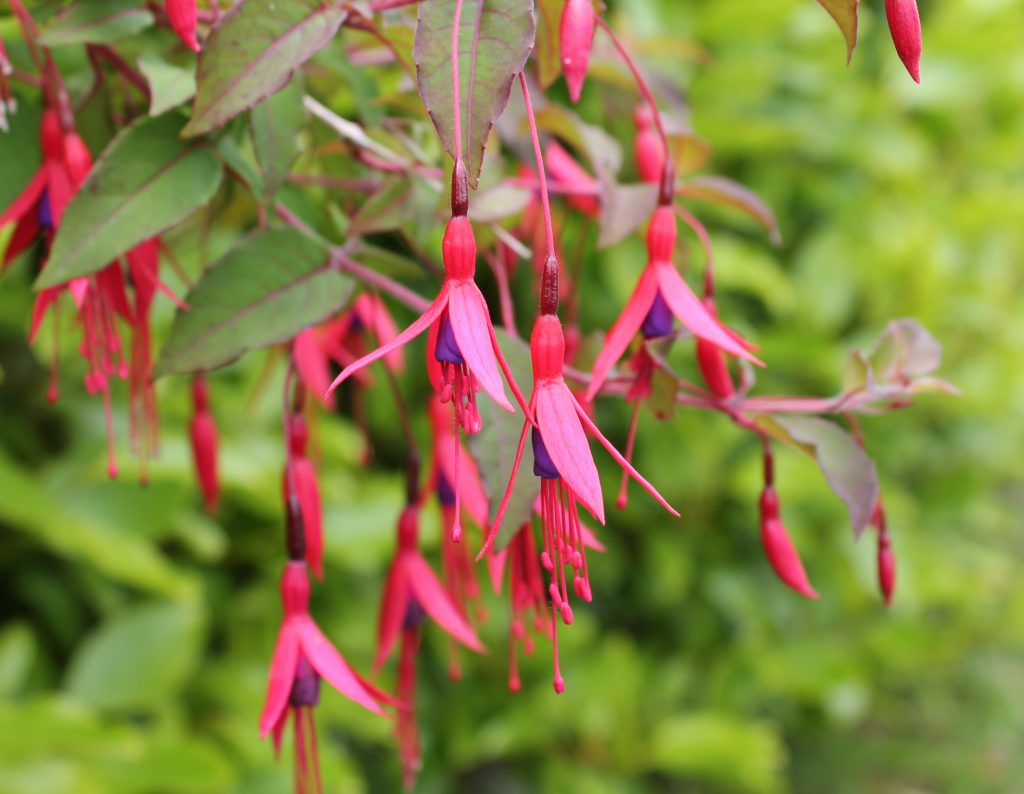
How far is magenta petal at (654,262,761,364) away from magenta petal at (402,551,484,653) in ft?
0.55

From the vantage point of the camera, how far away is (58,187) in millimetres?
421

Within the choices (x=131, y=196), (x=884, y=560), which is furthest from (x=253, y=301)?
Result: (x=884, y=560)

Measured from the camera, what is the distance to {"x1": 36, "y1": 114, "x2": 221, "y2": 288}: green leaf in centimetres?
38

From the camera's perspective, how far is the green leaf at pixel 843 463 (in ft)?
1.32

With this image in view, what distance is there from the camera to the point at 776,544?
0.45 metres

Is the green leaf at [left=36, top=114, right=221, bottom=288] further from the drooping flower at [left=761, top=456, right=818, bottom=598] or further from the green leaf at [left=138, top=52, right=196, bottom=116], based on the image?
the drooping flower at [left=761, top=456, right=818, bottom=598]

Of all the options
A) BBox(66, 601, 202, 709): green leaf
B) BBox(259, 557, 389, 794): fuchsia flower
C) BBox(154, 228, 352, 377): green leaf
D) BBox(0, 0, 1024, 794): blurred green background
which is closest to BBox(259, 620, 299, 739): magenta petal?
BBox(259, 557, 389, 794): fuchsia flower

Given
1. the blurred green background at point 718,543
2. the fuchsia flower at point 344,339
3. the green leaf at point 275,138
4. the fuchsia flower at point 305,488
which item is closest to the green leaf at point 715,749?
the blurred green background at point 718,543

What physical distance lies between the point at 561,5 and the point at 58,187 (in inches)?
7.6

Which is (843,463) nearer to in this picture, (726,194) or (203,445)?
(726,194)

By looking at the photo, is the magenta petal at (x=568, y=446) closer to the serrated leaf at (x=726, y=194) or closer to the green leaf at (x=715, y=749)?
the serrated leaf at (x=726, y=194)

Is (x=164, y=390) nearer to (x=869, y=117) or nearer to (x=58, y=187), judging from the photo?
(x=58, y=187)

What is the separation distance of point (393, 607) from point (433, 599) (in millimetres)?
21

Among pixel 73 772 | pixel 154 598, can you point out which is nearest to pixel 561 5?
pixel 73 772
